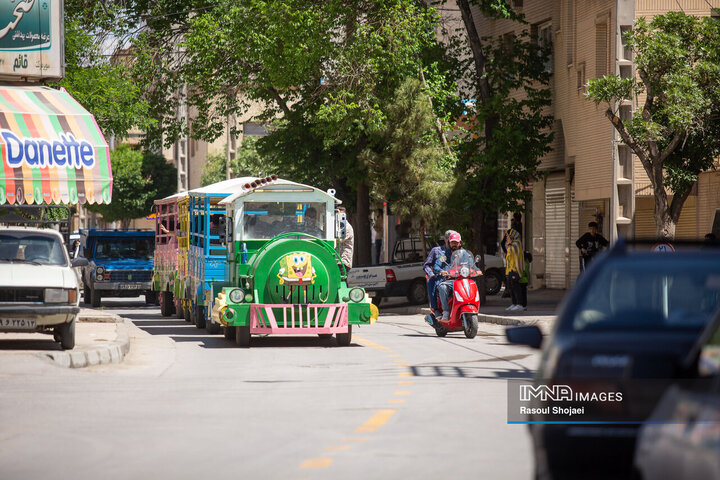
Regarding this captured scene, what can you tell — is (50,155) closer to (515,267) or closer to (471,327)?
(471,327)

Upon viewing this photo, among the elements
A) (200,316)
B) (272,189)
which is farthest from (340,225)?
(200,316)

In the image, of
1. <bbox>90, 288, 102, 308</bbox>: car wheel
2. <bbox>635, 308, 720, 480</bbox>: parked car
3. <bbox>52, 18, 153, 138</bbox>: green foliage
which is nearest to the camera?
<bbox>635, 308, 720, 480</bbox>: parked car

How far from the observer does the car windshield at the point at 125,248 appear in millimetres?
35594

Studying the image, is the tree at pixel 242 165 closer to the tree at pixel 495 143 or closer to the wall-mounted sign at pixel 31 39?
the tree at pixel 495 143

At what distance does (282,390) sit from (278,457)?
14.6ft

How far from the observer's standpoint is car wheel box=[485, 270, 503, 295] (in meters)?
35.6

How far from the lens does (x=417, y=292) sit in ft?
104

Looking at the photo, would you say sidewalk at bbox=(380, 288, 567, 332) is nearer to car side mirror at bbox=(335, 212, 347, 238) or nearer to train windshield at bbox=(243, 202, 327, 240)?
car side mirror at bbox=(335, 212, 347, 238)

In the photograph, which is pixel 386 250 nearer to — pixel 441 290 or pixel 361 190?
pixel 361 190

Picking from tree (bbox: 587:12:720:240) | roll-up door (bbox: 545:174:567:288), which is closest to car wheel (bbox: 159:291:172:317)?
tree (bbox: 587:12:720:240)

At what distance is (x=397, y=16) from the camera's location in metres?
30.6

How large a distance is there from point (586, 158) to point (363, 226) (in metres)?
9.05

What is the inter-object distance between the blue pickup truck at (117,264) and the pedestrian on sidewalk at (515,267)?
1212 centimetres

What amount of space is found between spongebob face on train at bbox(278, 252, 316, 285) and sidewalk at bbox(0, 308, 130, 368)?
2611 mm
